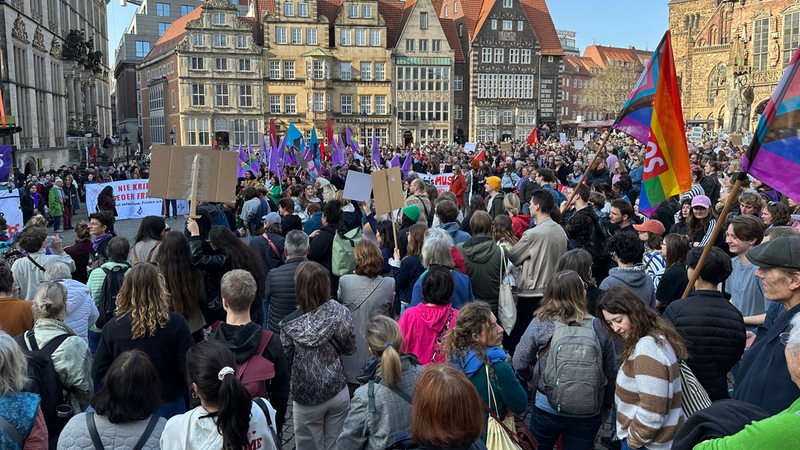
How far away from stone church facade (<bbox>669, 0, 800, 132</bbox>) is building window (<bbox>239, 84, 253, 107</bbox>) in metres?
36.4

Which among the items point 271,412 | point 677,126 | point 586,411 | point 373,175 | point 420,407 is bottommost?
point 586,411

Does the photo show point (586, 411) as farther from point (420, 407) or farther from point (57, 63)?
point (57, 63)

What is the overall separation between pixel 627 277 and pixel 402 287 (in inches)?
86.3

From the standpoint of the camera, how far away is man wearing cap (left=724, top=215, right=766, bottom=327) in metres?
5.43

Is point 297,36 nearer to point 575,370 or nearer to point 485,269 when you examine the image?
point 485,269

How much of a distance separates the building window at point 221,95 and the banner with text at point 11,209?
40.5m

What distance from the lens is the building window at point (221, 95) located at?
167ft

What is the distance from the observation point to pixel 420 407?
2.77 m

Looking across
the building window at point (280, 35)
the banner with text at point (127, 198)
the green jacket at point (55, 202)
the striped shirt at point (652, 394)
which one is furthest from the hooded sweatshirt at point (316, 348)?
the building window at point (280, 35)

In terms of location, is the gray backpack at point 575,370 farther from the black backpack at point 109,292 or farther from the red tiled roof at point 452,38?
the red tiled roof at point 452,38

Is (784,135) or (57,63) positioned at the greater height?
(57,63)

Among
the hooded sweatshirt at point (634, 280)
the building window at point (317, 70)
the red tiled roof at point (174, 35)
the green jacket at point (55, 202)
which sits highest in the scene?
the red tiled roof at point (174, 35)

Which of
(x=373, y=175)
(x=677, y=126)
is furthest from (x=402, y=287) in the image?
(x=677, y=126)

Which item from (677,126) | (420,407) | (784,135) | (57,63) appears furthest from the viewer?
(57,63)
